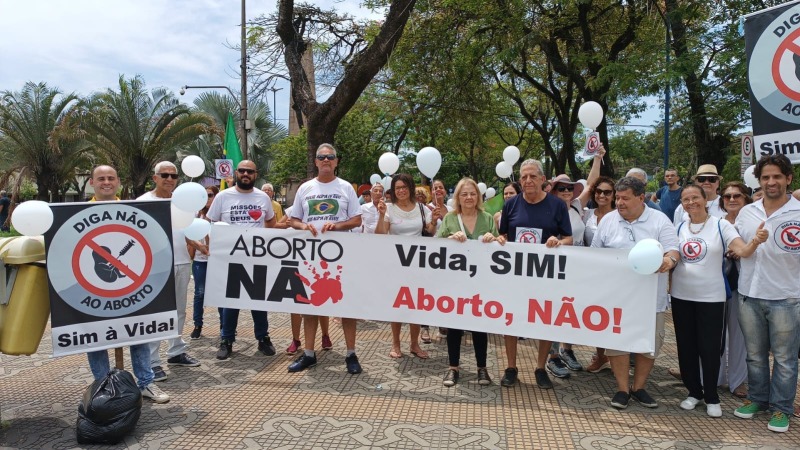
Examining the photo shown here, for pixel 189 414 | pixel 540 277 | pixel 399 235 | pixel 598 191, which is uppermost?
pixel 598 191

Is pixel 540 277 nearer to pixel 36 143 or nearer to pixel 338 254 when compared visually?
pixel 338 254

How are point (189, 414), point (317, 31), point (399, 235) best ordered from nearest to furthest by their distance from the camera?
point (189, 414)
point (399, 235)
point (317, 31)

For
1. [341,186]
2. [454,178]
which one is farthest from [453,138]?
[454,178]

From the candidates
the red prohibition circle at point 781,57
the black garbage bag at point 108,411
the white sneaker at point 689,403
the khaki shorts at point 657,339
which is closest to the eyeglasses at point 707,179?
the red prohibition circle at point 781,57

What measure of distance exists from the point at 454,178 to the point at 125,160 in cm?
2748

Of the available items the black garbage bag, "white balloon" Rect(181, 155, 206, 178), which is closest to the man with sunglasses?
the black garbage bag

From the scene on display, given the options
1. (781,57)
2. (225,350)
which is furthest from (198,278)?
(781,57)

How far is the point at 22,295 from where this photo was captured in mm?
3857

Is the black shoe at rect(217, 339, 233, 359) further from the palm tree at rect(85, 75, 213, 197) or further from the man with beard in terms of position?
the palm tree at rect(85, 75, 213, 197)

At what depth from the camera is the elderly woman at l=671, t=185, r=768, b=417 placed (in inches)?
168

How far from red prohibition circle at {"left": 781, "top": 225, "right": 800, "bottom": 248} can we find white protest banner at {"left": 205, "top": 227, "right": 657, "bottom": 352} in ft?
3.03

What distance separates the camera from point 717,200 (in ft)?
19.2

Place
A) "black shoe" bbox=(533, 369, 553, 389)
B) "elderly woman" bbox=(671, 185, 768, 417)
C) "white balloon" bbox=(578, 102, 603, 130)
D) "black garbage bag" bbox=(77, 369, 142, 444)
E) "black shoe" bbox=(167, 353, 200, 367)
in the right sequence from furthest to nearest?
1. "white balloon" bbox=(578, 102, 603, 130)
2. "black shoe" bbox=(167, 353, 200, 367)
3. "black shoe" bbox=(533, 369, 553, 389)
4. "elderly woman" bbox=(671, 185, 768, 417)
5. "black garbage bag" bbox=(77, 369, 142, 444)

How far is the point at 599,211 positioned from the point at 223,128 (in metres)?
23.5
